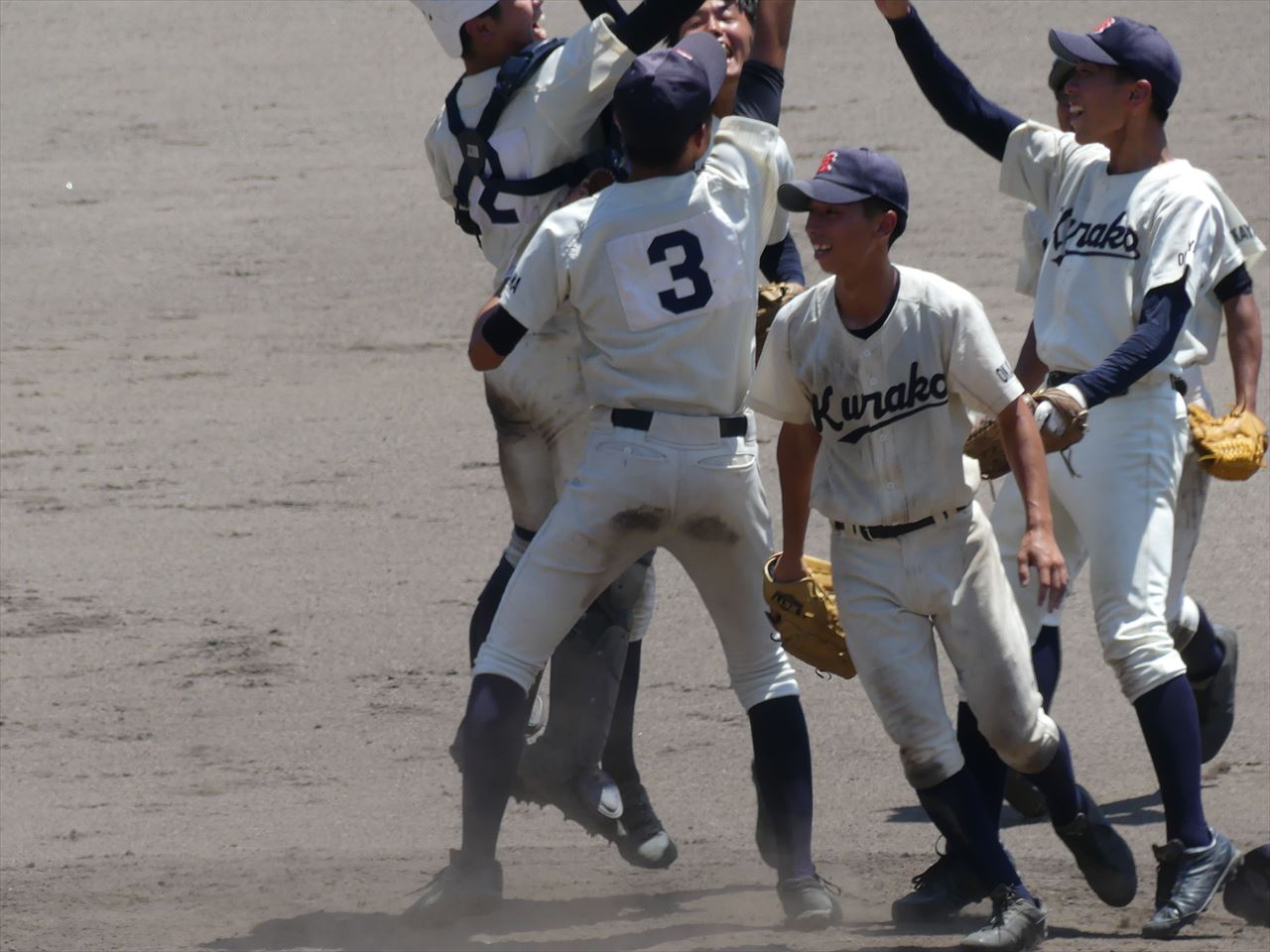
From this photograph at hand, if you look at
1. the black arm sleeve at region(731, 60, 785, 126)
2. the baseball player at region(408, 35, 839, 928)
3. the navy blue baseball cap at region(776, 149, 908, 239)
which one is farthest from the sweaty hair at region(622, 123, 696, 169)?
the black arm sleeve at region(731, 60, 785, 126)

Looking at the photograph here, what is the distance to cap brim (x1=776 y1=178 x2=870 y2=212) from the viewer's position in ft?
12.4

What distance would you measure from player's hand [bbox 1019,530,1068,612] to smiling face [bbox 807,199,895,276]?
602 mm

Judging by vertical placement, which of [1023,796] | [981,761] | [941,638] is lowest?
[1023,796]

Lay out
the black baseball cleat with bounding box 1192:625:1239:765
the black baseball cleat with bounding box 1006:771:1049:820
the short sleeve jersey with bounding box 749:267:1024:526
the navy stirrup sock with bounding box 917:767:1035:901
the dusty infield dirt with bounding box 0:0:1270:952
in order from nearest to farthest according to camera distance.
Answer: the short sleeve jersey with bounding box 749:267:1024:526
the navy stirrup sock with bounding box 917:767:1035:901
the dusty infield dirt with bounding box 0:0:1270:952
the black baseball cleat with bounding box 1006:771:1049:820
the black baseball cleat with bounding box 1192:625:1239:765

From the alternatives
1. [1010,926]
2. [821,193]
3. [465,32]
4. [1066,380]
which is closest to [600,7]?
[465,32]

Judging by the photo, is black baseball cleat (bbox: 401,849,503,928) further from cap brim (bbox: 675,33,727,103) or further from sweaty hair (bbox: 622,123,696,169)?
cap brim (bbox: 675,33,727,103)

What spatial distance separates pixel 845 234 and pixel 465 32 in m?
1.12

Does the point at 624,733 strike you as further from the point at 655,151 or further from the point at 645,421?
the point at 655,151

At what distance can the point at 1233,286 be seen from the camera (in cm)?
438

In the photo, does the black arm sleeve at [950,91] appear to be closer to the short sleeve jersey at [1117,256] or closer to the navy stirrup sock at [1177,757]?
the short sleeve jersey at [1117,256]

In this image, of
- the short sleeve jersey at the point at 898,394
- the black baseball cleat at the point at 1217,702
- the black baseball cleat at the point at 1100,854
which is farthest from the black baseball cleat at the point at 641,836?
the black baseball cleat at the point at 1217,702

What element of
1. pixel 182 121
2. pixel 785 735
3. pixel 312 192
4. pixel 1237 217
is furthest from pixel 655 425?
pixel 182 121

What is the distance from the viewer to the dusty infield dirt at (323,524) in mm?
4520

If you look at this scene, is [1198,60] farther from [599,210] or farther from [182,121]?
[599,210]
